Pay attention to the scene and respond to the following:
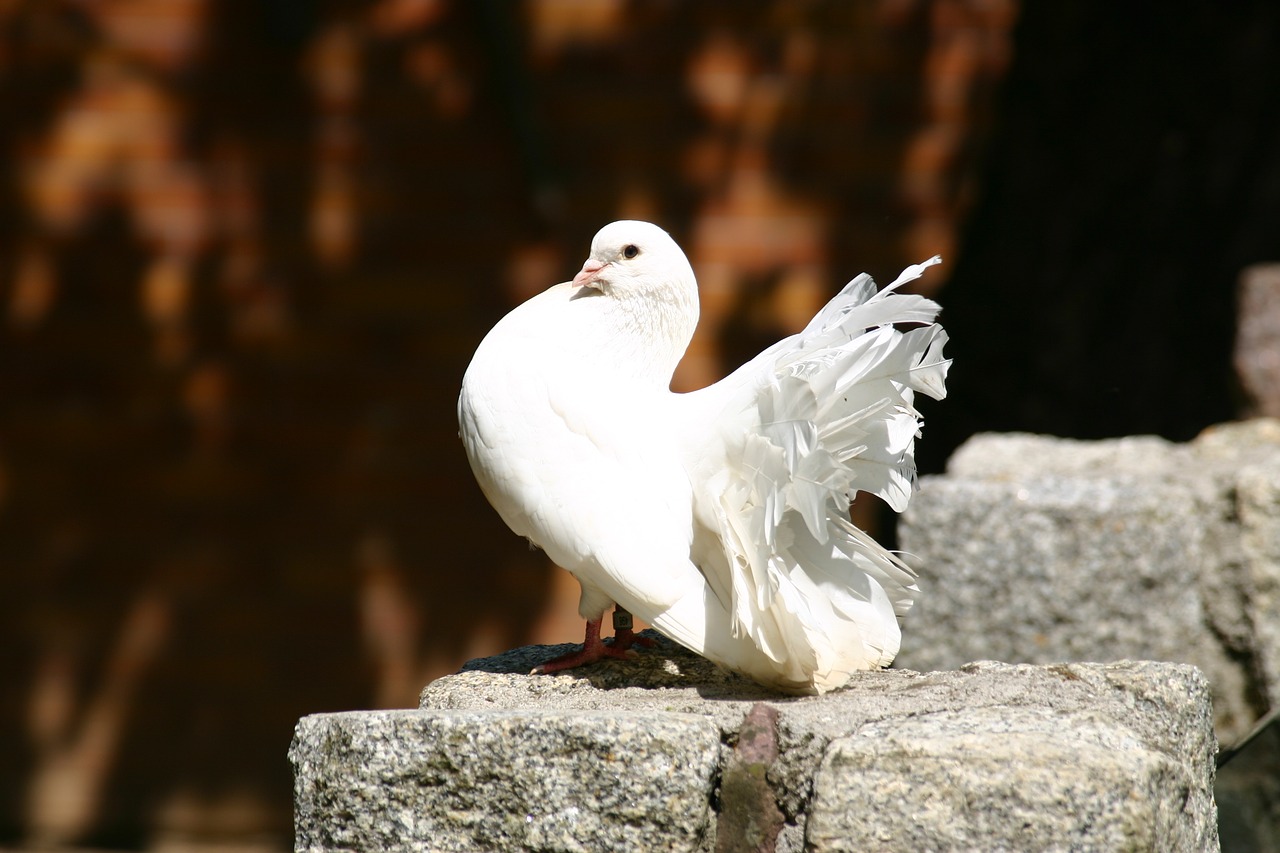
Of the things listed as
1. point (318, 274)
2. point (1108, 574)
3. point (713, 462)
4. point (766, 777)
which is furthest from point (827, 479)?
A: point (318, 274)

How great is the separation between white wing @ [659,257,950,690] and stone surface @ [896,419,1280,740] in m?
1.25

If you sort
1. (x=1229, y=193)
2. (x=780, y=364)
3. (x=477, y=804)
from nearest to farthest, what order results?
(x=477, y=804) < (x=780, y=364) < (x=1229, y=193)

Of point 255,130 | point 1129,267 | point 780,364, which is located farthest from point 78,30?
point 1129,267

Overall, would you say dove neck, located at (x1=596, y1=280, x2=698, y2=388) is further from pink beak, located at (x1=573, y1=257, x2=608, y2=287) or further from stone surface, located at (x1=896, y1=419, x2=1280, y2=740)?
stone surface, located at (x1=896, y1=419, x2=1280, y2=740)

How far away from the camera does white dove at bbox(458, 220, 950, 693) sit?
234 centimetres

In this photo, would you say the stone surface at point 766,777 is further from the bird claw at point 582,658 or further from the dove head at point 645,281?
the dove head at point 645,281

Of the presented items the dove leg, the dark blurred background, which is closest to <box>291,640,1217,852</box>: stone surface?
the dove leg

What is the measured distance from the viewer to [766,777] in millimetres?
2125

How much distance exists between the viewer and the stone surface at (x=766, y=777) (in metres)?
1.90

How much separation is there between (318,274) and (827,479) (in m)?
3.14

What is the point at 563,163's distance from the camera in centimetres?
498

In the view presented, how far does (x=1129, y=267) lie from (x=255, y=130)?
11.7 ft

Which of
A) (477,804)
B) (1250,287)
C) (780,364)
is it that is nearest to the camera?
(477,804)

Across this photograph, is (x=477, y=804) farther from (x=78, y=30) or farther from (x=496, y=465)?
(x=78, y=30)
